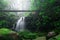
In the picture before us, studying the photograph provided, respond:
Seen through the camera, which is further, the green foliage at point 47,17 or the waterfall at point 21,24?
the waterfall at point 21,24

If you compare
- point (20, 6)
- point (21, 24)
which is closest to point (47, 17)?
point (21, 24)

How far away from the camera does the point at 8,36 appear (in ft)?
21.0

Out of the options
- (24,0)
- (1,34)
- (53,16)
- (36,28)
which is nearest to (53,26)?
(53,16)

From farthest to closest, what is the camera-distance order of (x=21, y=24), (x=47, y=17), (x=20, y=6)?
(x=20, y=6), (x=21, y=24), (x=47, y=17)

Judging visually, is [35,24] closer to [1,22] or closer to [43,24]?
[43,24]

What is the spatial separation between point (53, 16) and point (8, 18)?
12.0ft

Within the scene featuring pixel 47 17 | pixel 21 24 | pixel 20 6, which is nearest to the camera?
pixel 47 17

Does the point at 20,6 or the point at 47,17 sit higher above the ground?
→ the point at 20,6

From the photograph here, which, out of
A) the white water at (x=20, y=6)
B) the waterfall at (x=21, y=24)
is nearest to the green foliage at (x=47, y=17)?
the waterfall at (x=21, y=24)

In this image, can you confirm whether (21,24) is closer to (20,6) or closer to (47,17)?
(47,17)

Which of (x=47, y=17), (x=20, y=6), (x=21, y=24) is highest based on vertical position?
(x=20, y=6)

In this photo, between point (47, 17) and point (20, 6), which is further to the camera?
point (20, 6)

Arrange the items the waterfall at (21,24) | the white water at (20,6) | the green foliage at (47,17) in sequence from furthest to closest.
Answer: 1. the white water at (20,6)
2. the waterfall at (21,24)
3. the green foliage at (47,17)

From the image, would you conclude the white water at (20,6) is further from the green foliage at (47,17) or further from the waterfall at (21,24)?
the green foliage at (47,17)
